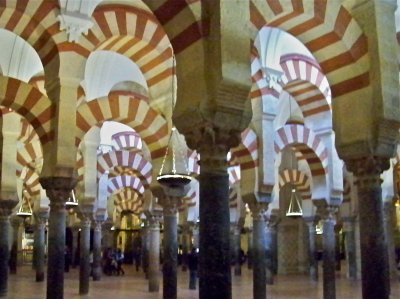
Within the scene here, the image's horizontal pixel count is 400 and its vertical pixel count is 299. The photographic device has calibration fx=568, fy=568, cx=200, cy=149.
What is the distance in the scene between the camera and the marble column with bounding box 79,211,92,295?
8.91 metres

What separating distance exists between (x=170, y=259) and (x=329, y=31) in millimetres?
Result: 3631

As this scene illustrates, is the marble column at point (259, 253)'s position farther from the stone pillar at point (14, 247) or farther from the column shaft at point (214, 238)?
the stone pillar at point (14, 247)

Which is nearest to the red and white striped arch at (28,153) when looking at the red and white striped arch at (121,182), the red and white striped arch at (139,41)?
the red and white striped arch at (139,41)

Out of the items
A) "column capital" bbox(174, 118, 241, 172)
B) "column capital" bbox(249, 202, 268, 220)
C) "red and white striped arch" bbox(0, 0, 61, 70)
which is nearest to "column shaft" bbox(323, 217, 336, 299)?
"column capital" bbox(249, 202, 268, 220)

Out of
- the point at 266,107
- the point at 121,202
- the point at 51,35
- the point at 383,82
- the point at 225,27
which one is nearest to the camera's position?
the point at 225,27

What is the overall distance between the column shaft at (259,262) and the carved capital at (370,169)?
2.63m

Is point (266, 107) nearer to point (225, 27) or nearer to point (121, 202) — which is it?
point (225, 27)

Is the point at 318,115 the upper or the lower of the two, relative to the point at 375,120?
upper

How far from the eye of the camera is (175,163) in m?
7.42

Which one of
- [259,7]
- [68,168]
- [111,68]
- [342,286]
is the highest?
[111,68]

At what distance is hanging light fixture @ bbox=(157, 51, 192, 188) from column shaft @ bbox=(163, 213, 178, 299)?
1.70 ft

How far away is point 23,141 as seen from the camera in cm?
1097

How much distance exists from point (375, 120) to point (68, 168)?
3145mm

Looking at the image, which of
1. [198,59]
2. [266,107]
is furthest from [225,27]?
[266,107]
